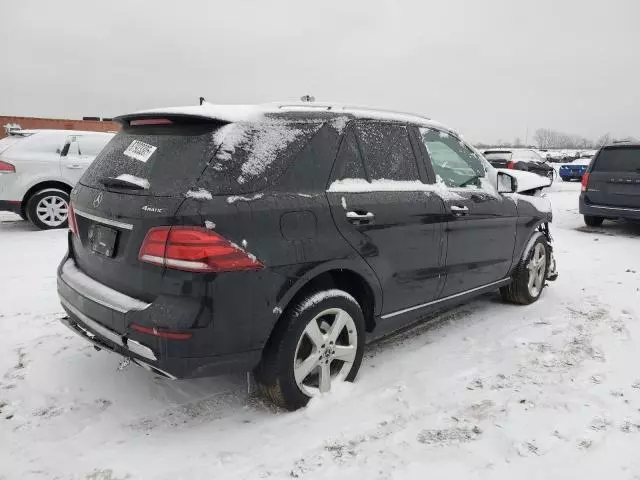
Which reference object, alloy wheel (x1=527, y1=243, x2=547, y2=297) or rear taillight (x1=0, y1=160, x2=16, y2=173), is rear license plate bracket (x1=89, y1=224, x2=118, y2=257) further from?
rear taillight (x1=0, y1=160, x2=16, y2=173)

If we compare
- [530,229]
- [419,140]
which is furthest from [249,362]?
[530,229]

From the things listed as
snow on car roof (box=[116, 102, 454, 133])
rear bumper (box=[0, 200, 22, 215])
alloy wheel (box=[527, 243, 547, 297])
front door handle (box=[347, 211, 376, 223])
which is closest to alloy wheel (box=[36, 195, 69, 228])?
rear bumper (box=[0, 200, 22, 215])

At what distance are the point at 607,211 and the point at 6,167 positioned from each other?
1028cm

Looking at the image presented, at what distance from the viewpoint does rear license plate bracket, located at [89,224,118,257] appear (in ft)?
8.29

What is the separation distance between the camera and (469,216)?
369cm

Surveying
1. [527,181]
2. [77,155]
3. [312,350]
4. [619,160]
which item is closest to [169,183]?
[312,350]

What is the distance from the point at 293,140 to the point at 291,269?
73cm

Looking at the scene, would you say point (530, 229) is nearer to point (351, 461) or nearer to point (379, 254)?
point (379, 254)

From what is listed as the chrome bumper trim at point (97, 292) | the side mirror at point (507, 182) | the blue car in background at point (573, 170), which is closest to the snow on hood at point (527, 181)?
the side mirror at point (507, 182)

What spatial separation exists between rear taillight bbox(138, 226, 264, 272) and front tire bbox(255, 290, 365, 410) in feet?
1.66

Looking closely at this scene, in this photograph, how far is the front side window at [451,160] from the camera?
11.6ft

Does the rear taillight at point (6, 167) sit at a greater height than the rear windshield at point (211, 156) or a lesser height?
lesser

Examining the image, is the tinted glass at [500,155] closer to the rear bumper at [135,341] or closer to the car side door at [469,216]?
the car side door at [469,216]

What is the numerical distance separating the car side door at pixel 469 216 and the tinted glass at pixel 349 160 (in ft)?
2.45
